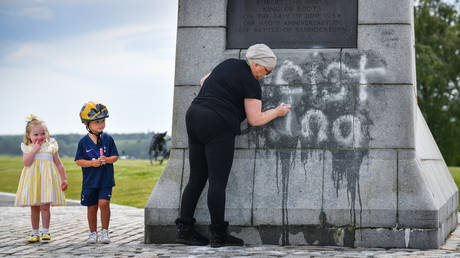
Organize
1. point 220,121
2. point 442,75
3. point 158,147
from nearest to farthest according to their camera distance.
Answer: point 220,121 → point 158,147 → point 442,75

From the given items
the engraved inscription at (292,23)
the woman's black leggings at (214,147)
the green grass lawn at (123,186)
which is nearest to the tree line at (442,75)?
the green grass lawn at (123,186)

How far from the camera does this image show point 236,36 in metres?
6.07

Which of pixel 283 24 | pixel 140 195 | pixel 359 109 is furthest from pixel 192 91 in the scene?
pixel 140 195

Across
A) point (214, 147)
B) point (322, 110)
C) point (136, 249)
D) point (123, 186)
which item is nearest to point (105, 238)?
point (136, 249)

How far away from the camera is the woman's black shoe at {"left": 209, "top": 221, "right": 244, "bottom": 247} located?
535 centimetres

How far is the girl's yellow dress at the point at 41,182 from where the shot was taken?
19.7 ft

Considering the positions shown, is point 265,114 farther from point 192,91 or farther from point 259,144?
point 192,91

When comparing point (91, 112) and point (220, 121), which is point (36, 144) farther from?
point (220, 121)

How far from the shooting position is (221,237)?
5375mm

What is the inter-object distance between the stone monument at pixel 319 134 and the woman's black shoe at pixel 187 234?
24 cm

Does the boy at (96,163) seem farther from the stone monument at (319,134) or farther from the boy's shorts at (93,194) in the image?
the stone monument at (319,134)

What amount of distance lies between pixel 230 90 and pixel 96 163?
1530mm

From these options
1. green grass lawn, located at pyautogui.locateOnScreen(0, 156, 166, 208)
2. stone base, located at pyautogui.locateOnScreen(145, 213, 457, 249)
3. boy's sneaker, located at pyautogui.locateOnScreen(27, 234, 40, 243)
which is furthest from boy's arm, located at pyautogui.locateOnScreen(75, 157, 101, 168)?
green grass lawn, located at pyautogui.locateOnScreen(0, 156, 166, 208)

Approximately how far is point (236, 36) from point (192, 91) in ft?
2.36
